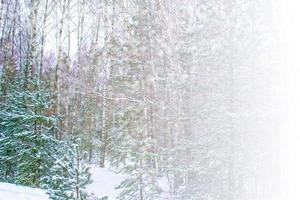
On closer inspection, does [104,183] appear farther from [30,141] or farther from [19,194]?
[19,194]

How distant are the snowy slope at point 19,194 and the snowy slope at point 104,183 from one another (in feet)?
21.8

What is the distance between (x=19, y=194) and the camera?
896 centimetres

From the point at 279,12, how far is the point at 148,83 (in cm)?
471

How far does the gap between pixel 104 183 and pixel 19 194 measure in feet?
30.9

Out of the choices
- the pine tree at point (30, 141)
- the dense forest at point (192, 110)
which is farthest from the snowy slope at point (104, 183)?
the pine tree at point (30, 141)

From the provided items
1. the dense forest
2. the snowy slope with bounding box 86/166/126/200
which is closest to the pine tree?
the dense forest

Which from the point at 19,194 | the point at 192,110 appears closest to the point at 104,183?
the point at 192,110

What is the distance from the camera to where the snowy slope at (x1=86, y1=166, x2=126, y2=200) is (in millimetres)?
16766

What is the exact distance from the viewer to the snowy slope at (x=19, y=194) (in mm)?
8661

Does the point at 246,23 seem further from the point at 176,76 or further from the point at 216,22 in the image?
the point at 176,76

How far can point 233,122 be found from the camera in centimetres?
1299

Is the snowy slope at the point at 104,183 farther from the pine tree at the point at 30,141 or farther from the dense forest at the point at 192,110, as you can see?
the pine tree at the point at 30,141

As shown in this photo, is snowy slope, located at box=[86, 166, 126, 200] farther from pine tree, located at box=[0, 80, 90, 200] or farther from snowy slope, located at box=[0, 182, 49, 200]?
snowy slope, located at box=[0, 182, 49, 200]

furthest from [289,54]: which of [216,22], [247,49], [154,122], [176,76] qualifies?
[154,122]
